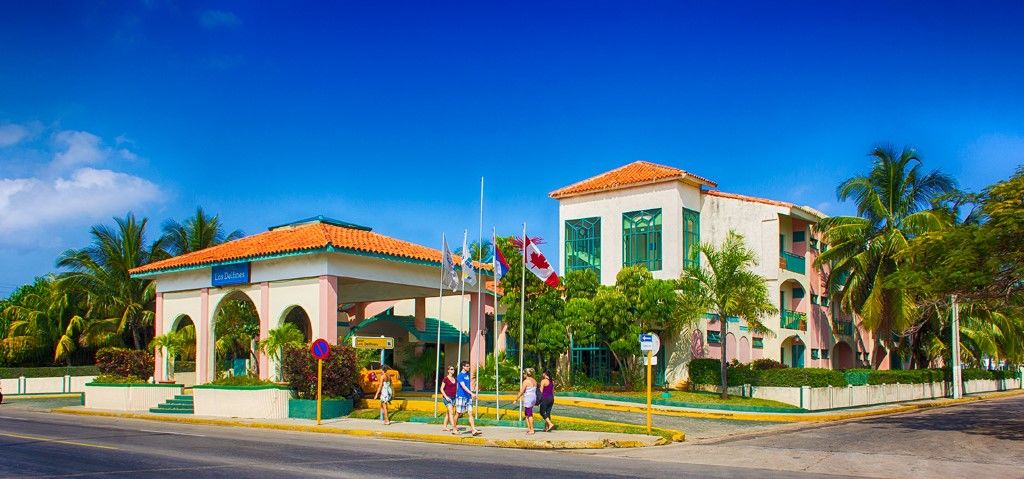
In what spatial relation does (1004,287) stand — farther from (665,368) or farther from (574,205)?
(574,205)

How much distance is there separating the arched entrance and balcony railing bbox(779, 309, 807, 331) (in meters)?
0.51

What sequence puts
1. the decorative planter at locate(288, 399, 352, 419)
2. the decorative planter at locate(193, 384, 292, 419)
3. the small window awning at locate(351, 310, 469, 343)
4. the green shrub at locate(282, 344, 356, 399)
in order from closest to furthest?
the decorative planter at locate(288, 399, 352, 419), the green shrub at locate(282, 344, 356, 399), the decorative planter at locate(193, 384, 292, 419), the small window awning at locate(351, 310, 469, 343)

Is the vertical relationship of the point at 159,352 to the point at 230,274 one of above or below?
below

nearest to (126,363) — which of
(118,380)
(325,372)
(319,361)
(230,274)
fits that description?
(118,380)

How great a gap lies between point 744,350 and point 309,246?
19731 millimetres

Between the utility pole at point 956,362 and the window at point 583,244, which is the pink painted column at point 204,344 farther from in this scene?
the utility pole at point 956,362

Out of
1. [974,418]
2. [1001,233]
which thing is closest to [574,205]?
[974,418]

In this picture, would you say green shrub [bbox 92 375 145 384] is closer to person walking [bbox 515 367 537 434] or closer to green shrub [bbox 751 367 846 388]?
person walking [bbox 515 367 537 434]

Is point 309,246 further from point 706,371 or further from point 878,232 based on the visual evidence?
point 878,232

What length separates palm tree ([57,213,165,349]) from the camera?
49.2 meters

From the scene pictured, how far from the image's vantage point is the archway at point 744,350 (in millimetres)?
38469

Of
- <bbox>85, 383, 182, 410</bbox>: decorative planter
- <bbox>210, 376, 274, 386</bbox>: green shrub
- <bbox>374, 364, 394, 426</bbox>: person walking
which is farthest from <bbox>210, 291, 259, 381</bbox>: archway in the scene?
<bbox>374, 364, 394, 426</bbox>: person walking

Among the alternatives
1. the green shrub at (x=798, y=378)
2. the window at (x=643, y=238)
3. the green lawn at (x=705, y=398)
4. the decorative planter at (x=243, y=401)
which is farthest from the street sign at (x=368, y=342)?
the green shrub at (x=798, y=378)

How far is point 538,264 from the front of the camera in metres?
23.5
